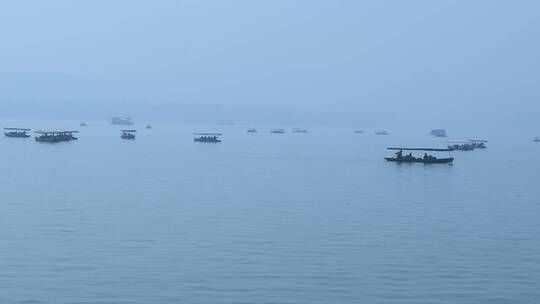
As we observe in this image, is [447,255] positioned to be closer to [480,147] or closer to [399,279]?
[399,279]

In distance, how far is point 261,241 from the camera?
38406mm

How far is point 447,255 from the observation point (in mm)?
36344

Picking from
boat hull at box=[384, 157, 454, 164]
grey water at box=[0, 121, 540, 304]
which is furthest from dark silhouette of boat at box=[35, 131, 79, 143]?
grey water at box=[0, 121, 540, 304]

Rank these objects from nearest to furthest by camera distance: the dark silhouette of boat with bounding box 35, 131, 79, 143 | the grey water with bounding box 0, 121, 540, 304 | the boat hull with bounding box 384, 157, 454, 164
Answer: the grey water with bounding box 0, 121, 540, 304
the boat hull with bounding box 384, 157, 454, 164
the dark silhouette of boat with bounding box 35, 131, 79, 143

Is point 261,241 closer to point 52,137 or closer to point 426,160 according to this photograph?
point 426,160

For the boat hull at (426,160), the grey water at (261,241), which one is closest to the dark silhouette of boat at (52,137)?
the boat hull at (426,160)

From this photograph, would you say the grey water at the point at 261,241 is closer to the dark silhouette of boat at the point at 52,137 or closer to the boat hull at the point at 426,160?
the boat hull at the point at 426,160

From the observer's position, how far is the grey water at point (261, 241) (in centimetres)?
2873

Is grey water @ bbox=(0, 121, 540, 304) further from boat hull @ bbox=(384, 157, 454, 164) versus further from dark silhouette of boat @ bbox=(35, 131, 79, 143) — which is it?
dark silhouette of boat @ bbox=(35, 131, 79, 143)

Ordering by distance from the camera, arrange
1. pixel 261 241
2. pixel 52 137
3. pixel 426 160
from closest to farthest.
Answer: pixel 261 241, pixel 426 160, pixel 52 137

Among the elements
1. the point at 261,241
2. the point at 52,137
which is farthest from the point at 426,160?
the point at 52,137

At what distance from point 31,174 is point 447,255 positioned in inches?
1979

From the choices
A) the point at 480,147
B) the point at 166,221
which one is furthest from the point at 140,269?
the point at 480,147

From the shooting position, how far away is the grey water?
28734mm
